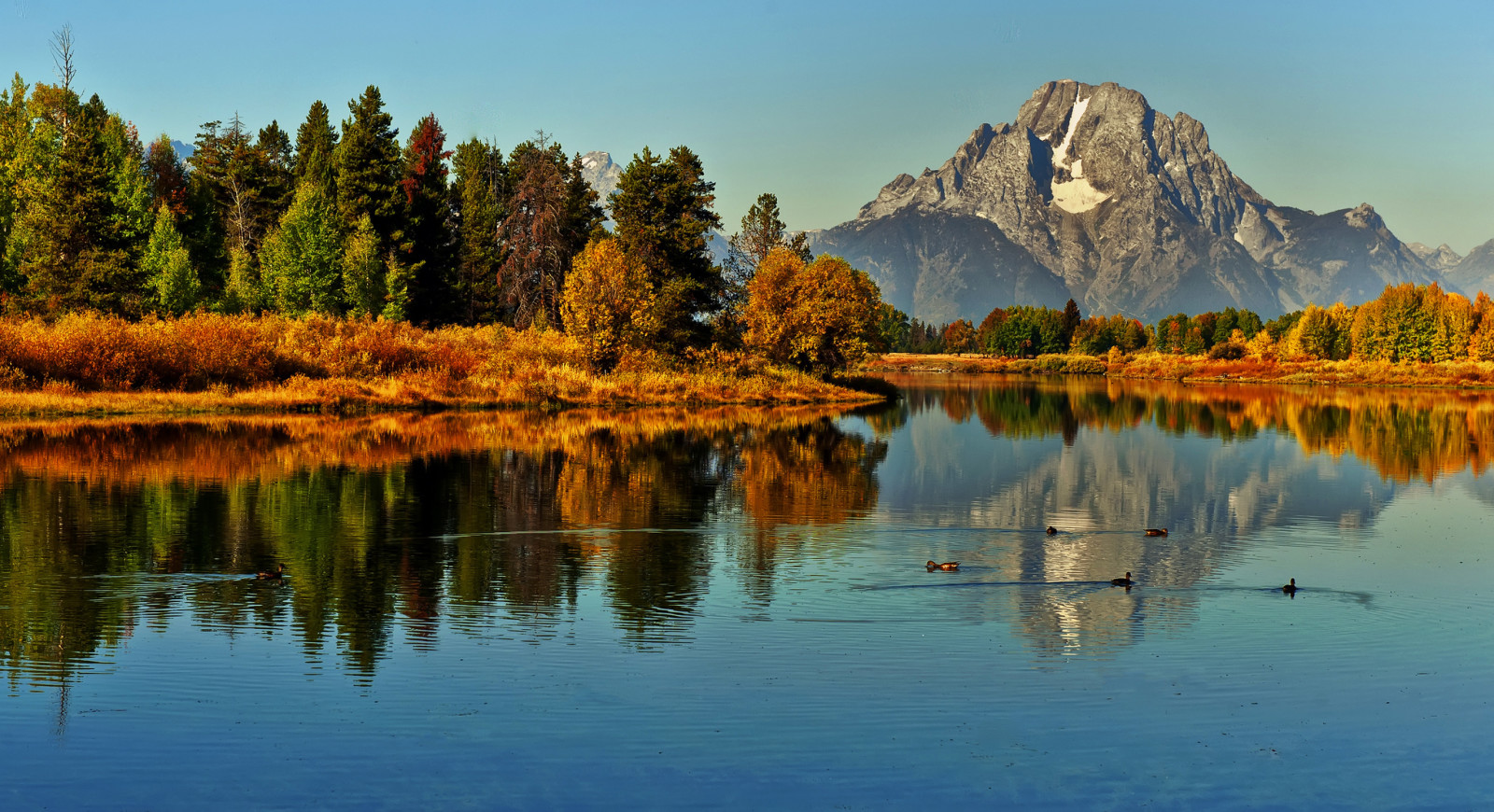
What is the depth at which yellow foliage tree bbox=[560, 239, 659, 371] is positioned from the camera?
6950 centimetres

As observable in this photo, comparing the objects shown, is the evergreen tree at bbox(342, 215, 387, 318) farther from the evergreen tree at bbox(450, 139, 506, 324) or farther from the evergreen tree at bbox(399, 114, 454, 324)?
the evergreen tree at bbox(450, 139, 506, 324)

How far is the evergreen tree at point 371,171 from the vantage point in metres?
80.2

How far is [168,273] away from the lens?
228ft

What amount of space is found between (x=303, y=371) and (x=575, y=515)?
39231 millimetres

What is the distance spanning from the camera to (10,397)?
47.4m

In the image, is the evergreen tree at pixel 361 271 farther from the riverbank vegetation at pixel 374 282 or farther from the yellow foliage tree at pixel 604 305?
the yellow foliage tree at pixel 604 305

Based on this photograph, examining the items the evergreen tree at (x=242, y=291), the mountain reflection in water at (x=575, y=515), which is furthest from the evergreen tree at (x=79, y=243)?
the mountain reflection in water at (x=575, y=515)

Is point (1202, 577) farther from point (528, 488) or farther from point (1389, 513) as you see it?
point (528, 488)

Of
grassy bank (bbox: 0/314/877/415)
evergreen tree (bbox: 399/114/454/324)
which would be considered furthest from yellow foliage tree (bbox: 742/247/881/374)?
evergreen tree (bbox: 399/114/454/324)

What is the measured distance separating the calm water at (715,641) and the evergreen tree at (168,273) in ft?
131

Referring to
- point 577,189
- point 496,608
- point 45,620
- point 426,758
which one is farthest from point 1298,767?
point 577,189

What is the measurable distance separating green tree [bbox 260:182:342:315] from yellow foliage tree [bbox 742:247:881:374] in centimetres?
3021

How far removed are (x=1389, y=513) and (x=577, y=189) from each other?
75.5m

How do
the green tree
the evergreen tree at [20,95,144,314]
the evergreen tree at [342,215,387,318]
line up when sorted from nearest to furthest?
the evergreen tree at [20,95,144,314]
the evergreen tree at [342,215,387,318]
the green tree
